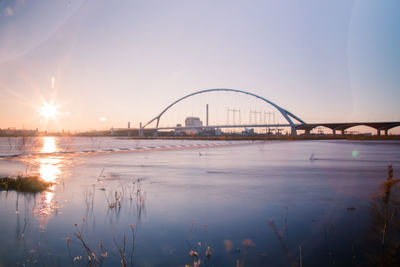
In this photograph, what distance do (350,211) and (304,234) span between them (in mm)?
1781

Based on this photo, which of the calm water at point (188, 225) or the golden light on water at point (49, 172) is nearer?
the calm water at point (188, 225)

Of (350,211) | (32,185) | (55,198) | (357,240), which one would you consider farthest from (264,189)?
(32,185)

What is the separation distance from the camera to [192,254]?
12.2 ft

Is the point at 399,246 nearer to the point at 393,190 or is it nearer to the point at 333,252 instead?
the point at 333,252

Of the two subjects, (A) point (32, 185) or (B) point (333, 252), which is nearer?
(B) point (333, 252)

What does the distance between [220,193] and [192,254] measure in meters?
3.84

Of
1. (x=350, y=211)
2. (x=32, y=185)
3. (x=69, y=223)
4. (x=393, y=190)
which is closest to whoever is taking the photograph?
(x=69, y=223)

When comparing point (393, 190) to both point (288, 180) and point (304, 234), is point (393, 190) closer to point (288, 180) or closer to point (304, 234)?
point (288, 180)

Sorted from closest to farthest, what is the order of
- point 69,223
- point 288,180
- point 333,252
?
point 333,252
point 69,223
point 288,180

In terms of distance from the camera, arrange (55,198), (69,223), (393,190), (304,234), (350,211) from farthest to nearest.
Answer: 1. (393,190)
2. (55,198)
3. (350,211)
4. (69,223)
5. (304,234)

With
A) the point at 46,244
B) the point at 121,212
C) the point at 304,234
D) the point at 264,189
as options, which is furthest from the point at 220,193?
the point at 46,244

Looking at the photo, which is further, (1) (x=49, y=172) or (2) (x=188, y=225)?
(1) (x=49, y=172)

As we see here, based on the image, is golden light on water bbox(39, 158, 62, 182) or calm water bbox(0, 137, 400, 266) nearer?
calm water bbox(0, 137, 400, 266)

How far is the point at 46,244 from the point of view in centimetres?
403
